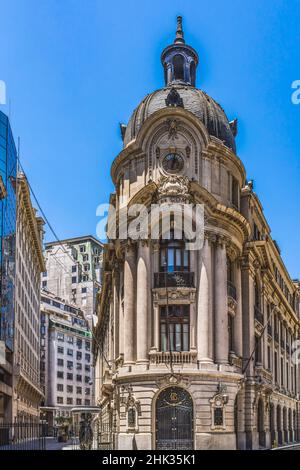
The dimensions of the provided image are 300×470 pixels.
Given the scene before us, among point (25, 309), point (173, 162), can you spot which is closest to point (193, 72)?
point (173, 162)

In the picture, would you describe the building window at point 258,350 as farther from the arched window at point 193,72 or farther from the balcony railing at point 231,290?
the arched window at point 193,72

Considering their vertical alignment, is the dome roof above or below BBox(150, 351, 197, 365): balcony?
above

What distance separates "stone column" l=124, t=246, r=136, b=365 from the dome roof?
10.3 m

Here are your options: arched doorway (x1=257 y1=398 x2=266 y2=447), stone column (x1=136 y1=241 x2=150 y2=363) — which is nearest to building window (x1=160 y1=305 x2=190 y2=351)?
stone column (x1=136 y1=241 x2=150 y2=363)

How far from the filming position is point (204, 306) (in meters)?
46.5

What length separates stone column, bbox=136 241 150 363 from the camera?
46.1 metres

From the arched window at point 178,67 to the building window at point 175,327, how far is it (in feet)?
66.7

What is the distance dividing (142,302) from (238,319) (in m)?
8.60

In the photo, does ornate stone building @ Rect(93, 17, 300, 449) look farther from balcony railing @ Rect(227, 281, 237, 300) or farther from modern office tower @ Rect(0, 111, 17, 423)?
modern office tower @ Rect(0, 111, 17, 423)

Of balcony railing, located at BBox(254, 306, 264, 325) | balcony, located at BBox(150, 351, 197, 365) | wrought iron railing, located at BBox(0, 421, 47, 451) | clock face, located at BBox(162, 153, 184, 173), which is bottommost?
wrought iron railing, located at BBox(0, 421, 47, 451)

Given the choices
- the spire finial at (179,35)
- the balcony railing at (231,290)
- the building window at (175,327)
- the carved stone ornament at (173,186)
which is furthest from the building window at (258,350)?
the spire finial at (179,35)

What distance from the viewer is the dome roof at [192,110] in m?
52.6

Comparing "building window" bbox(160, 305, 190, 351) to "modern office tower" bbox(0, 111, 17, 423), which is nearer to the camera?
"building window" bbox(160, 305, 190, 351)
